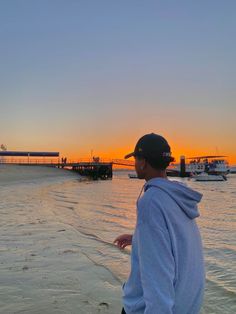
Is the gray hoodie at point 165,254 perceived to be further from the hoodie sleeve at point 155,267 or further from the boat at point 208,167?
the boat at point 208,167

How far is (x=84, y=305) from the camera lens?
6.09 m

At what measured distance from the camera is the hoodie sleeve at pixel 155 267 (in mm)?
2309

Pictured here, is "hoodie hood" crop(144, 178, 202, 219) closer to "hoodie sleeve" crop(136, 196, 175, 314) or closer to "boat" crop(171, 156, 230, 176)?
"hoodie sleeve" crop(136, 196, 175, 314)

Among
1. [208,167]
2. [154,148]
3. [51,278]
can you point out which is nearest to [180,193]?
[154,148]

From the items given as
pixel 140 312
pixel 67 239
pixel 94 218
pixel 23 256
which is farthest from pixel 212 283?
pixel 94 218

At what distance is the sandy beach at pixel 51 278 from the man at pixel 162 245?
139 inches

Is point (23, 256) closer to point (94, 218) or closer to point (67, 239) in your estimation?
point (67, 239)

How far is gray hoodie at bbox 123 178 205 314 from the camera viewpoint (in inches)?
92.7

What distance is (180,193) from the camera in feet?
8.56

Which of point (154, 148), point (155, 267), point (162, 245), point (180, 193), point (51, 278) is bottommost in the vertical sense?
point (51, 278)

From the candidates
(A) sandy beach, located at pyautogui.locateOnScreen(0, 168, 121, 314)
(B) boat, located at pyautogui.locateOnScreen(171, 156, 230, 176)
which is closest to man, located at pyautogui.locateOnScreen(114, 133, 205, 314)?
(A) sandy beach, located at pyautogui.locateOnScreen(0, 168, 121, 314)

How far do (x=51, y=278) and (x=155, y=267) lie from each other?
214 inches

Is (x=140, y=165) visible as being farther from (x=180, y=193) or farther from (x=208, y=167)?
(x=208, y=167)

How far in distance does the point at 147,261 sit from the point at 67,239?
9.81 meters
